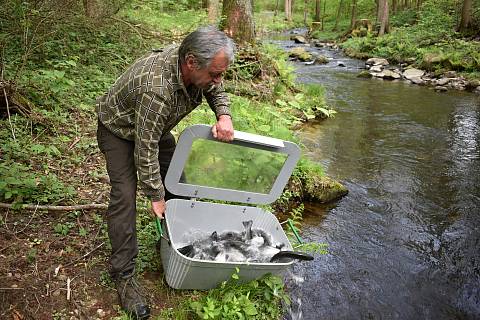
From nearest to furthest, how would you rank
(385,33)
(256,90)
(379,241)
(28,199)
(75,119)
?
(28,199)
(379,241)
(75,119)
(256,90)
(385,33)

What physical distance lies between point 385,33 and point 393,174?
62.2ft

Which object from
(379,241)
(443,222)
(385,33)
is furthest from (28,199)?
(385,33)

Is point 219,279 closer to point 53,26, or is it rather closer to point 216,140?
point 216,140

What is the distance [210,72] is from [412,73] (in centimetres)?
1419

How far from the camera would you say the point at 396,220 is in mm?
5180

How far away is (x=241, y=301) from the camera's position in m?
3.02

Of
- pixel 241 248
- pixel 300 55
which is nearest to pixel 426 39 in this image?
pixel 300 55

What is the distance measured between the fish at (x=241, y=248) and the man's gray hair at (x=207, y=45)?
1389 millimetres

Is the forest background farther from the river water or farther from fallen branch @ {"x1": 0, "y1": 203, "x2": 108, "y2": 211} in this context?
the river water

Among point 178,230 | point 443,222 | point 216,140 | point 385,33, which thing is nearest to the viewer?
point 216,140

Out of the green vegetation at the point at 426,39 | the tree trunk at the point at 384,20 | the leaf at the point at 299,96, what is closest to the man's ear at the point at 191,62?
the leaf at the point at 299,96

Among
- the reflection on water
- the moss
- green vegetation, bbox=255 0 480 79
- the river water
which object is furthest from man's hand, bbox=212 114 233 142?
green vegetation, bbox=255 0 480 79

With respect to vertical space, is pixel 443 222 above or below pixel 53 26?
below

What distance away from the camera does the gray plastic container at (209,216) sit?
9.34 ft
